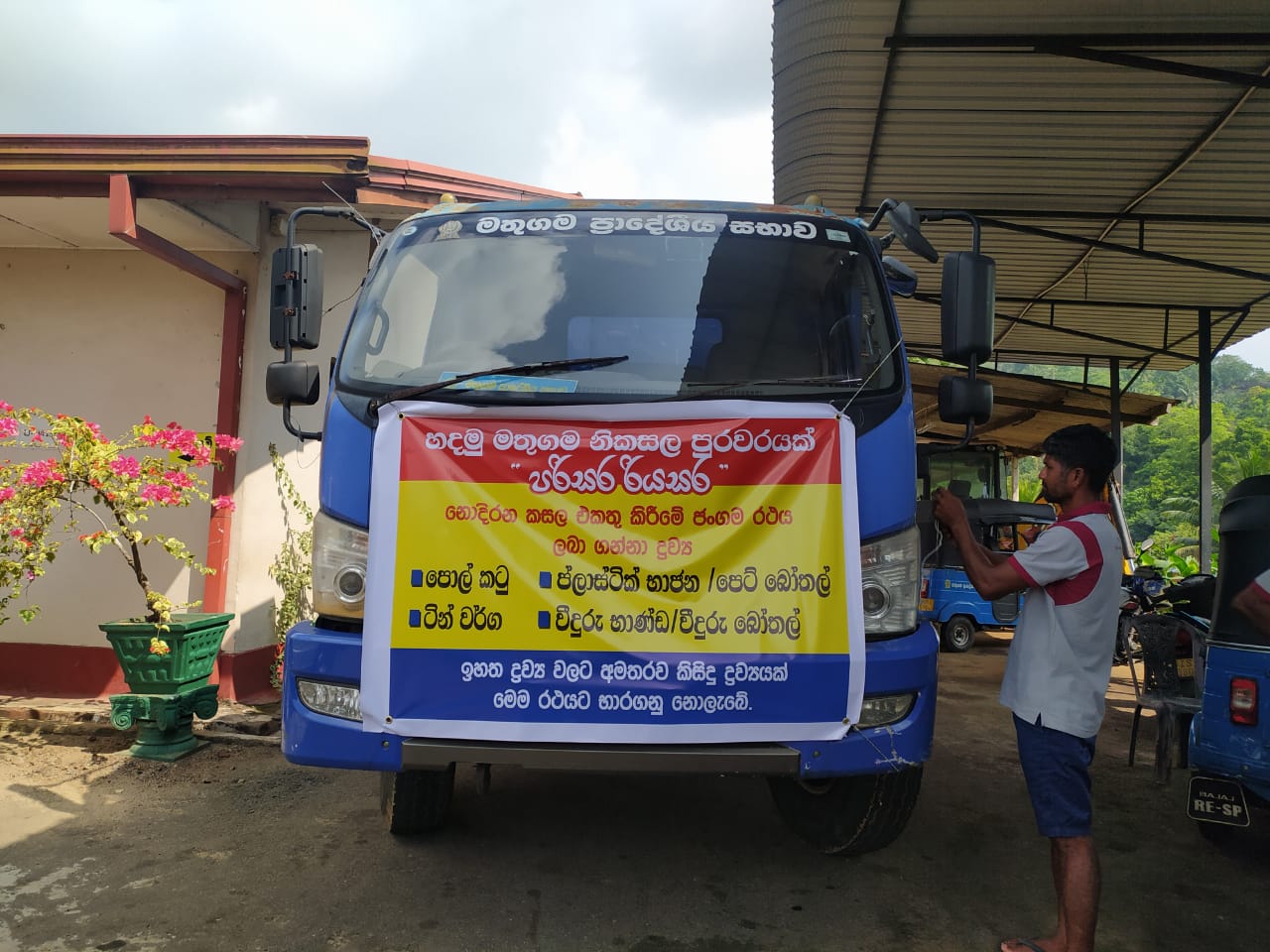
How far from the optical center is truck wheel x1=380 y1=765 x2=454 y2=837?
381 cm

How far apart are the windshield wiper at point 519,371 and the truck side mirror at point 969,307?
1268 millimetres

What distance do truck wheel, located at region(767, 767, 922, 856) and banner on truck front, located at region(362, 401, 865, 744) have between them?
0.82 metres

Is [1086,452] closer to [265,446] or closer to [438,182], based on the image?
[438,182]

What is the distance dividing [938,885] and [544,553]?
2098 mm

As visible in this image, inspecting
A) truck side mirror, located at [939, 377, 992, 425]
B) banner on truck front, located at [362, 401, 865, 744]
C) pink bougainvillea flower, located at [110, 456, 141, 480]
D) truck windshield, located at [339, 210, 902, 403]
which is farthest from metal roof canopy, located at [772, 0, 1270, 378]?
pink bougainvillea flower, located at [110, 456, 141, 480]

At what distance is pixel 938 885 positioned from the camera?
3.62 meters

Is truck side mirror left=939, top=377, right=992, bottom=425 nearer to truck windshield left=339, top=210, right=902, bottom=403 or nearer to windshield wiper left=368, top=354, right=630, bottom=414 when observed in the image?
truck windshield left=339, top=210, right=902, bottom=403

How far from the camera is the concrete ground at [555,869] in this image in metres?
3.17

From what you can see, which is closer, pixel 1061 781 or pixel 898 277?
pixel 1061 781

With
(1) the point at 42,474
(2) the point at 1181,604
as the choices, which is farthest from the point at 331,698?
(2) the point at 1181,604

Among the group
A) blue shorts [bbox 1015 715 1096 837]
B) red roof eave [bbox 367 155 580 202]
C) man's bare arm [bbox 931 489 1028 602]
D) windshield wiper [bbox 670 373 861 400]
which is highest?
red roof eave [bbox 367 155 580 202]

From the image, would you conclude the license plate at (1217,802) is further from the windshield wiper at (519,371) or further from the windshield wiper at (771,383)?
the windshield wiper at (519,371)

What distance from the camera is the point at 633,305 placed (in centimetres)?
345

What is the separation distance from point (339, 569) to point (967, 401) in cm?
231
